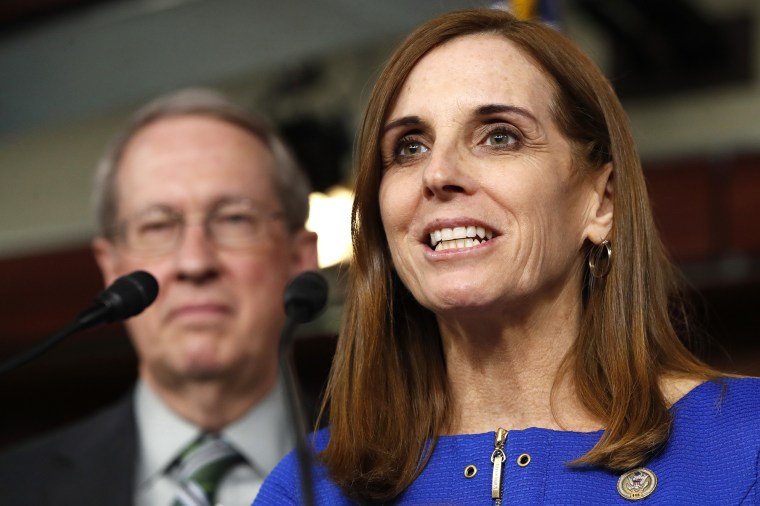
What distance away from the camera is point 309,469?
1572 mm

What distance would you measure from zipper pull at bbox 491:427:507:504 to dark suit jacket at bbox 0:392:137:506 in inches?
46.9

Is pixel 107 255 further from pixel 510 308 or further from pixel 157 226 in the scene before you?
pixel 510 308

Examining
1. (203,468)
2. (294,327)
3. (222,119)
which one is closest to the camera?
(294,327)

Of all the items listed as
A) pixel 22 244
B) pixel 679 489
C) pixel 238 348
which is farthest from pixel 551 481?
pixel 22 244

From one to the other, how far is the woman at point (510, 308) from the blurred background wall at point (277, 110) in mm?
1638

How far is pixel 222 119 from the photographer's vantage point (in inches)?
128

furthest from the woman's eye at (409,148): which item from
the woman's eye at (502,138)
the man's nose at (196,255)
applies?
the man's nose at (196,255)

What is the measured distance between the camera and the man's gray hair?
3.17 metres

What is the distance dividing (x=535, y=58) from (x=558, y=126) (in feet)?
0.41

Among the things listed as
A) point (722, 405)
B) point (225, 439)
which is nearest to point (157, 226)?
point (225, 439)

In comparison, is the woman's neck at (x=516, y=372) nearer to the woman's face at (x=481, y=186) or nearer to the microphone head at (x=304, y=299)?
the woman's face at (x=481, y=186)

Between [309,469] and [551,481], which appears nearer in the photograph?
[309,469]

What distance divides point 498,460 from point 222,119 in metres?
1.64

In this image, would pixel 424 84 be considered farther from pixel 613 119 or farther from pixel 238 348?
pixel 238 348
